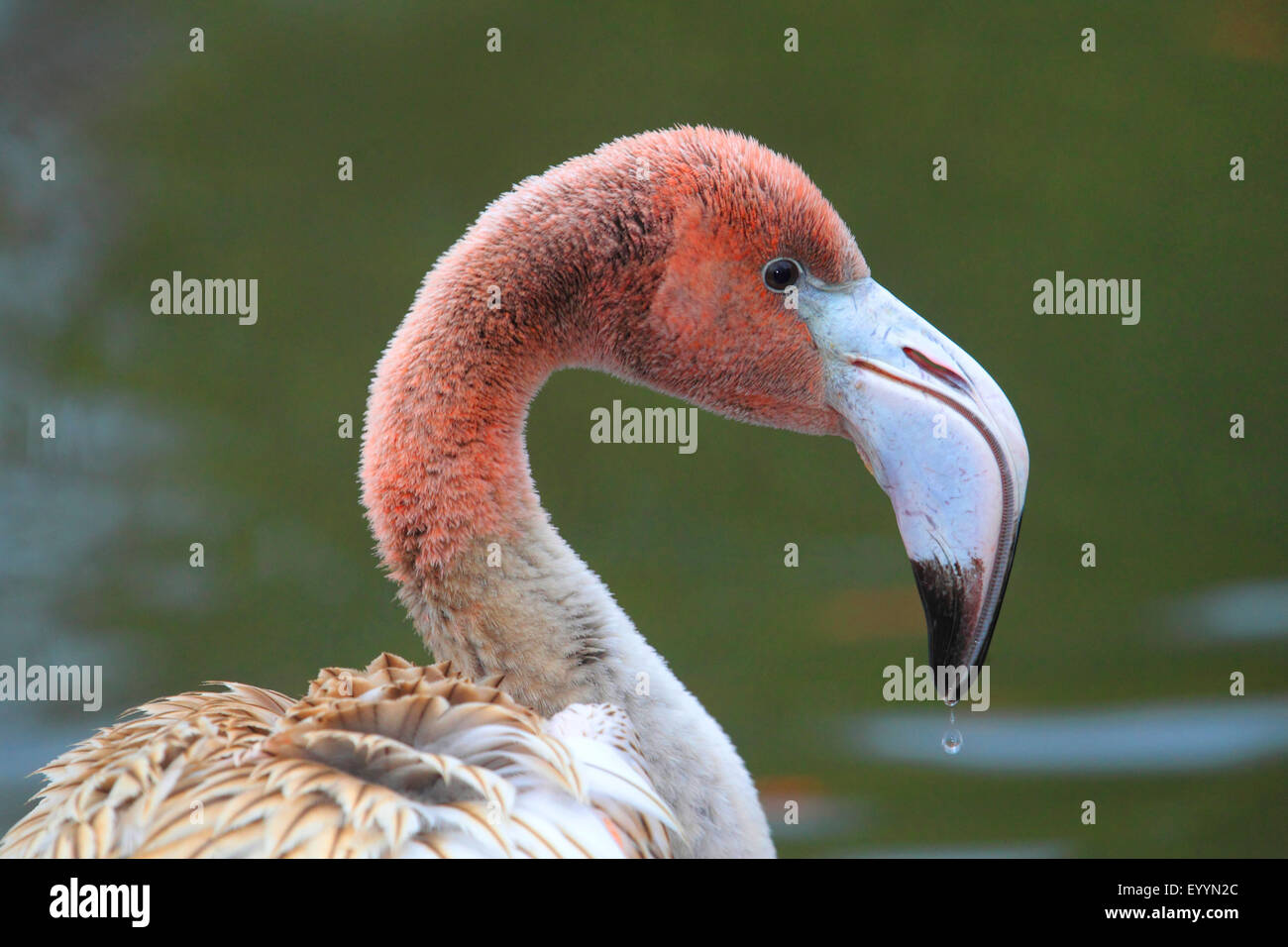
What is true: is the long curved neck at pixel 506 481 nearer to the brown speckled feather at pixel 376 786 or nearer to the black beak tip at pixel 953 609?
the brown speckled feather at pixel 376 786

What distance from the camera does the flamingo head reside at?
5.03 feet

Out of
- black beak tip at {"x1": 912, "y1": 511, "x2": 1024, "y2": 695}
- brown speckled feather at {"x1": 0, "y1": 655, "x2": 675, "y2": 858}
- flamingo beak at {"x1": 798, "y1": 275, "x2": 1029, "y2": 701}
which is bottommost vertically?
brown speckled feather at {"x1": 0, "y1": 655, "x2": 675, "y2": 858}

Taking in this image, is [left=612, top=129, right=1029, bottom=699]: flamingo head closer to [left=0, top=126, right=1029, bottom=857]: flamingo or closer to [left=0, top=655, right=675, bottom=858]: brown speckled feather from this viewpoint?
[left=0, top=126, right=1029, bottom=857]: flamingo

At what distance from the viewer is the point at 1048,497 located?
351 centimetres

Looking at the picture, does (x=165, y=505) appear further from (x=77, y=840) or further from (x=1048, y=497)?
(x=1048, y=497)

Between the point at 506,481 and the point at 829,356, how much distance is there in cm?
45

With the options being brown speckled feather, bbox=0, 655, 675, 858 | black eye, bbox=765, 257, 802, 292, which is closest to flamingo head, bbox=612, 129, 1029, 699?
black eye, bbox=765, 257, 802, 292

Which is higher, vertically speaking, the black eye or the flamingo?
the black eye

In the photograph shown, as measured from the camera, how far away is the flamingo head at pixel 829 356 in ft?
5.03

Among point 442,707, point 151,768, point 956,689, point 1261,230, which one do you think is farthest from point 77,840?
point 1261,230

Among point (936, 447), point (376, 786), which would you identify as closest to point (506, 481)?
point (376, 786)

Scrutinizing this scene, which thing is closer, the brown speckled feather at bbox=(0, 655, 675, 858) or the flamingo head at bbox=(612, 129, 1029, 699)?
the brown speckled feather at bbox=(0, 655, 675, 858)

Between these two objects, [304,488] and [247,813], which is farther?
[304,488]

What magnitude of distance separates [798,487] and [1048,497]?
0.70m
